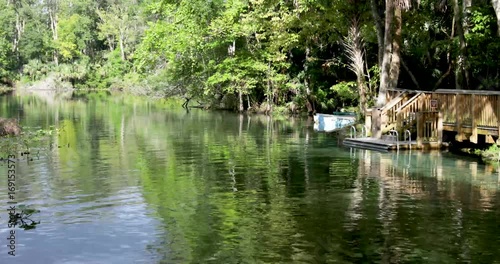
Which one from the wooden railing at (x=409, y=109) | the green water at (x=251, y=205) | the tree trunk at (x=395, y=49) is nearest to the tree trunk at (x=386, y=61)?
the tree trunk at (x=395, y=49)

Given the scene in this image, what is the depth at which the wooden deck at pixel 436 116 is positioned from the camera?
18922mm

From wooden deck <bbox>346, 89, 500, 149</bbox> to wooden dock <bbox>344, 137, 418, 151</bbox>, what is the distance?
37 millimetres

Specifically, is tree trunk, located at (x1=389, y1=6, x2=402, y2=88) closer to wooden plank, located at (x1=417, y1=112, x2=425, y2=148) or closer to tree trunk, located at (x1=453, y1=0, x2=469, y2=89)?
tree trunk, located at (x1=453, y1=0, x2=469, y2=89)

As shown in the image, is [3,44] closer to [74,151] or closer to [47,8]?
[47,8]

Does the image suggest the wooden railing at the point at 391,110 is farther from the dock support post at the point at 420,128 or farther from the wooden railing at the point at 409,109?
the dock support post at the point at 420,128

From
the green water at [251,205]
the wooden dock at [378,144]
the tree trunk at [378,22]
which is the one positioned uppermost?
the tree trunk at [378,22]

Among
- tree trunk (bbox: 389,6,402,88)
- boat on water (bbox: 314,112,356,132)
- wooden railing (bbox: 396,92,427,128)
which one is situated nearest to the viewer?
wooden railing (bbox: 396,92,427,128)

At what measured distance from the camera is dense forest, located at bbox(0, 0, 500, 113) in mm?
24984

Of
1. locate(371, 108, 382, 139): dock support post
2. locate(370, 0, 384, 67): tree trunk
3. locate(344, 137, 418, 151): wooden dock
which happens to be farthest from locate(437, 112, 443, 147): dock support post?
locate(370, 0, 384, 67): tree trunk

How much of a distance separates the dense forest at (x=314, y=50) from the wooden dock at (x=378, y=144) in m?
2.56

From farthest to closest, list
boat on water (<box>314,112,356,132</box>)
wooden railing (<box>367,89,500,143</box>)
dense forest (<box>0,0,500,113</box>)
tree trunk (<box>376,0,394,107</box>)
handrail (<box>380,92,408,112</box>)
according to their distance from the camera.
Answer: boat on water (<box>314,112,356,132</box>) < dense forest (<box>0,0,500,113</box>) < tree trunk (<box>376,0,394,107</box>) < handrail (<box>380,92,408,112</box>) < wooden railing (<box>367,89,500,143</box>)

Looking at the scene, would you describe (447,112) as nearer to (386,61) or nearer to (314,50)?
(386,61)

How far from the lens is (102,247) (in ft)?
31.8

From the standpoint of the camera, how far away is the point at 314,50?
124 ft
